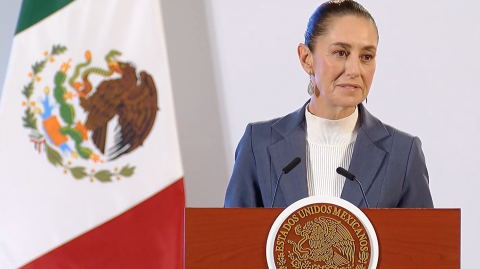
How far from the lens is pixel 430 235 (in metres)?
1.33

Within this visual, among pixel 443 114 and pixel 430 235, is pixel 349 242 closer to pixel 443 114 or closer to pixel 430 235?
pixel 430 235

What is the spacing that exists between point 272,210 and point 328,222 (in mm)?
128

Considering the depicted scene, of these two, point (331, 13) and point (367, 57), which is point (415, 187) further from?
point (331, 13)

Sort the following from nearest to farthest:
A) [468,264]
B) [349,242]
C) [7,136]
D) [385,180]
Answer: [349,242], [385,180], [7,136], [468,264]

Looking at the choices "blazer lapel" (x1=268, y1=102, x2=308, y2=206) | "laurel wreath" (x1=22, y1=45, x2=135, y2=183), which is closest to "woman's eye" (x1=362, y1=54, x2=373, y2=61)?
"blazer lapel" (x1=268, y1=102, x2=308, y2=206)

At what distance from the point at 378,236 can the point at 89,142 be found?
171cm

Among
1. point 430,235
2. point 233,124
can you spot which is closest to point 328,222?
point 430,235

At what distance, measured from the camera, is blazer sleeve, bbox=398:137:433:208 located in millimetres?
1819

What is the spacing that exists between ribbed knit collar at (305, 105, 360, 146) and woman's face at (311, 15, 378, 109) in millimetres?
78

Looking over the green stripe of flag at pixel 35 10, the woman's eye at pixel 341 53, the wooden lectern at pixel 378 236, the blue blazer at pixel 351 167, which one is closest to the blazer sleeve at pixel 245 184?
the blue blazer at pixel 351 167

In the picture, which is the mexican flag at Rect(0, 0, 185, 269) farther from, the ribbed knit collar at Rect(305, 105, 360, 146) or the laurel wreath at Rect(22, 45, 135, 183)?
the ribbed knit collar at Rect(305, 105, 360, 146)

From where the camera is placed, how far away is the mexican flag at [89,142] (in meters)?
2.64

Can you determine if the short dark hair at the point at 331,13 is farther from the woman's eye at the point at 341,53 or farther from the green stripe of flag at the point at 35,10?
the green stripe of flag at the point at 35,10

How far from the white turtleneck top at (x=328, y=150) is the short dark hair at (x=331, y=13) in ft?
0.89
